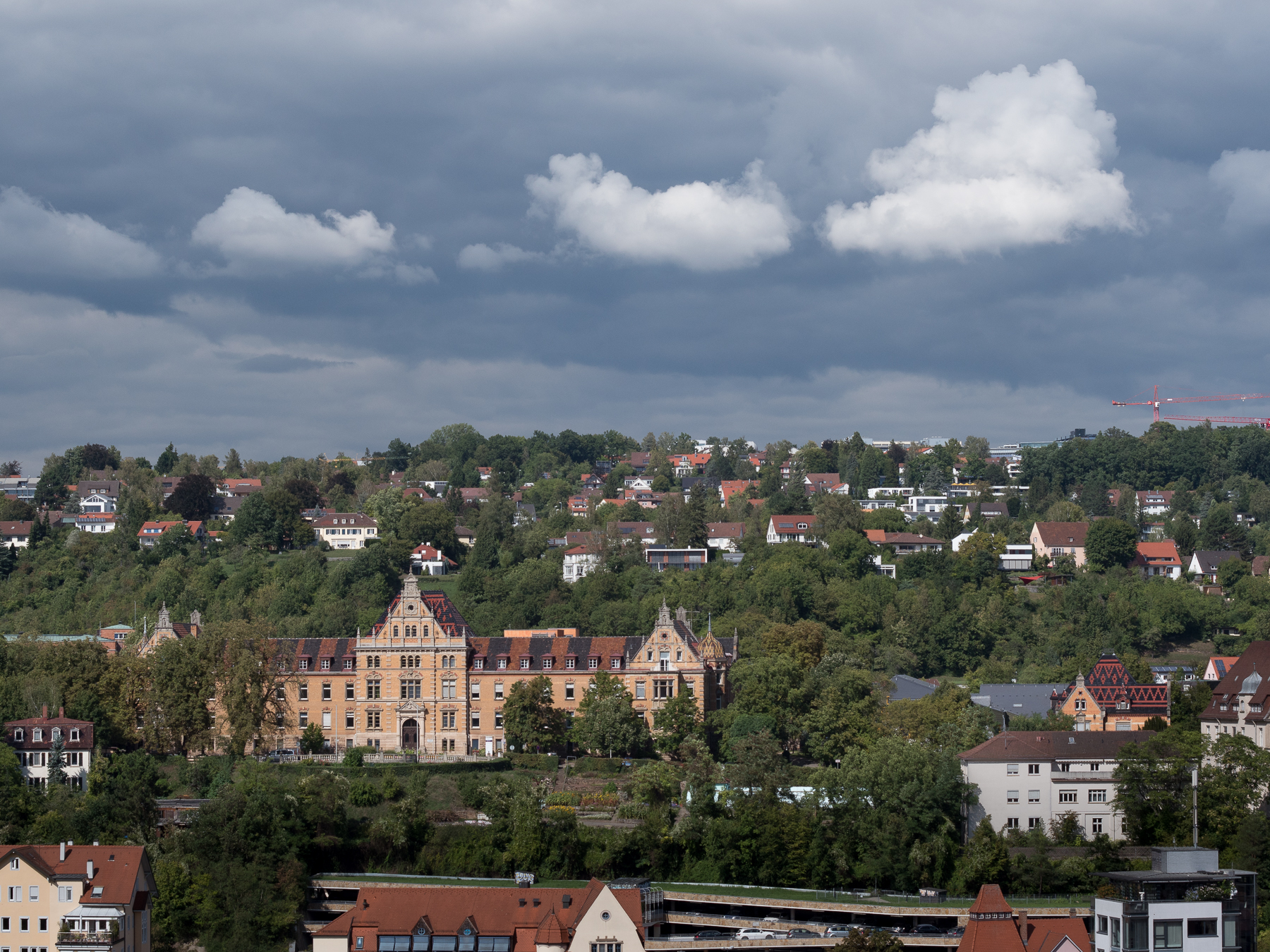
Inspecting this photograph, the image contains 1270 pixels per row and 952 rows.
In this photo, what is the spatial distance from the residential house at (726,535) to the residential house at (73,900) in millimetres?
96173

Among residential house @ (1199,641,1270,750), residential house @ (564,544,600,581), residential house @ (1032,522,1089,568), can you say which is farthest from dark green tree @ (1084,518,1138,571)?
residential house @ (1199,641,1270,750)

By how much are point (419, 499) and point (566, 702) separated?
8322 cm

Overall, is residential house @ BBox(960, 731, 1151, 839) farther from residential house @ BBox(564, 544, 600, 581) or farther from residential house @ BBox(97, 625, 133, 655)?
residential house @ BBox(564, 544, 600, 581)

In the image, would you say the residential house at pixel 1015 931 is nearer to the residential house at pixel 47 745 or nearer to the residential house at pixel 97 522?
the residential house at pixel 47 745

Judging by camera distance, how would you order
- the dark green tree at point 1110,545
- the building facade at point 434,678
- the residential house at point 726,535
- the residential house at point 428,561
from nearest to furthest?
the building facade at point 434,678 → the dark green tree at point 1110,545 → the residential house at point 428,561 → the residential house at point 726,535

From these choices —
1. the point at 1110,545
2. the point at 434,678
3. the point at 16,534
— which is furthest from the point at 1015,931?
the point at 16,534

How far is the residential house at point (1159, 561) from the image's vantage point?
152125mm

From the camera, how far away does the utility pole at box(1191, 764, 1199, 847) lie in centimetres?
7381

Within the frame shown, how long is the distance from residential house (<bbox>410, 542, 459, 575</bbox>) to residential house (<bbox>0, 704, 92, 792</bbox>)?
2516 inches

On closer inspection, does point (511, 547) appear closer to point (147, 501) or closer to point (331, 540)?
point (331, 540)

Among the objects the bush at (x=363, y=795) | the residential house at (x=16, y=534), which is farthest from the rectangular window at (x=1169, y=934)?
the residential house at (x=16, y=534)

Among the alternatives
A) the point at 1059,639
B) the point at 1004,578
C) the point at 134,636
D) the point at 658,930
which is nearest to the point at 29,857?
the point at 658,930

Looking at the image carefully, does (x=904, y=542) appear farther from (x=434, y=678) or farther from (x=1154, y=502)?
(x=434, y=678)

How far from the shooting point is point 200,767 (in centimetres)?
9075
